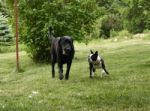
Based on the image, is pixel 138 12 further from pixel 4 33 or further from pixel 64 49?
pixel 4 33

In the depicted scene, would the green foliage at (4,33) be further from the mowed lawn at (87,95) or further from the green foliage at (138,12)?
the mowed lawn at (87,95)

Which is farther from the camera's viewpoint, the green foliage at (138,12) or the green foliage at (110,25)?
the green foliage at (110,25)

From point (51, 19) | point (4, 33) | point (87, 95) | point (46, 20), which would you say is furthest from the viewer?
point (4, 33)

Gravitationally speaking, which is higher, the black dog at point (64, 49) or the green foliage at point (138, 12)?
the green foliage at point (138, 12)

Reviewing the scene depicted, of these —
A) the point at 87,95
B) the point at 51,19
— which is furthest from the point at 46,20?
the point at 87,95

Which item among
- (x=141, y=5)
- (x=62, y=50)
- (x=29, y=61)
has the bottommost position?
(x=29, y=61)

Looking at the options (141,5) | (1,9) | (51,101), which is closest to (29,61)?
(141,5)

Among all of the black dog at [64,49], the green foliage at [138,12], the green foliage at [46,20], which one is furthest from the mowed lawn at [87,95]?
the green foliage at [46,20]

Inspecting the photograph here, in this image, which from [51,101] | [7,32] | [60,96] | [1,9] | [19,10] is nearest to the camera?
[51,101]

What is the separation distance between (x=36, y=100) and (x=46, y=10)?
15211 mm

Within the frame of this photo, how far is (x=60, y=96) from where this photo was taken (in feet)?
38.8

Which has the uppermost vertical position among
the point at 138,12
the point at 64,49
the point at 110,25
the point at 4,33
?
the point at 138,12

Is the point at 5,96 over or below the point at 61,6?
below

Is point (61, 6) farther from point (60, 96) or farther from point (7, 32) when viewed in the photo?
point (7, 32)
